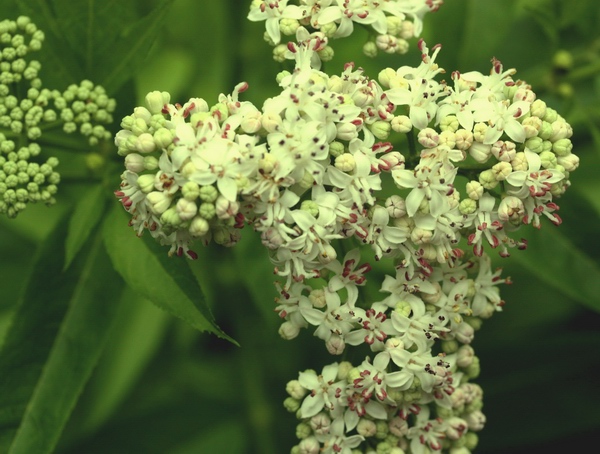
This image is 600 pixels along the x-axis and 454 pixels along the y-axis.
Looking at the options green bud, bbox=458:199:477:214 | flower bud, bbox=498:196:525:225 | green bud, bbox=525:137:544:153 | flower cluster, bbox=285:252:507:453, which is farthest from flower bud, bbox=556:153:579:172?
flower cluster, bbox=285:252:507:453

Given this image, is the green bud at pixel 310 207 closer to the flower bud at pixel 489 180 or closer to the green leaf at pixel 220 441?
the flower bud at pixel 489 180

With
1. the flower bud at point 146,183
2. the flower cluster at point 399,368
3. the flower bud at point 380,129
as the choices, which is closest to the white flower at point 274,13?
the flower bud at point 380,129

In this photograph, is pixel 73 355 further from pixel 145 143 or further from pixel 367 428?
pixel 367 428

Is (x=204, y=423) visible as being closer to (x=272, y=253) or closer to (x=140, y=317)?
(x=140, y=317)

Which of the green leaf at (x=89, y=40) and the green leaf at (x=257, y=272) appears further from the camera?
the green leaf at (x=257, y=272)

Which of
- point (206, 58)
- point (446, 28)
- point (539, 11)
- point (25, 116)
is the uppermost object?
point (539, 11)

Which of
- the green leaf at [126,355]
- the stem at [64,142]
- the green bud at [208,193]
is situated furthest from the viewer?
the green leaf at [126,355]

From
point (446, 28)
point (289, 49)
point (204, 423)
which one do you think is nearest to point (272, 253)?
point (289, 49)
